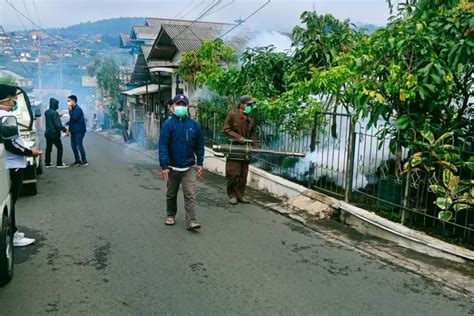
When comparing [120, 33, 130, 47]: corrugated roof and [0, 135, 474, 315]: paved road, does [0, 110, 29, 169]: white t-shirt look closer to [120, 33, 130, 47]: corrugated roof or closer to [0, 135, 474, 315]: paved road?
[0, 135, 474, 315]: paved road

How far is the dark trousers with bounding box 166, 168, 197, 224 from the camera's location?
6.52m

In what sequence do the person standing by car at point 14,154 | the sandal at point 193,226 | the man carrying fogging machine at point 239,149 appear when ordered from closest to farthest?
the person standing by car at point 14,154, the sandal at point 193,226, the man carrying fogging machine at point 239,149

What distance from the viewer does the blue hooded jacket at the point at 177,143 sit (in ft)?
21.4

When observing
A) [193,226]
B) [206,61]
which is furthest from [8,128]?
[206,61]

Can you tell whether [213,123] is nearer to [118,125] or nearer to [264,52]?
[264,52]

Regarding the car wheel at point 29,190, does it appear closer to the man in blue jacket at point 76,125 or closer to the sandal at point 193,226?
the sandal at point 193,226

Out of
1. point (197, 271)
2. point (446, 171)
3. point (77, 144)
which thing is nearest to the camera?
point (197, 271)

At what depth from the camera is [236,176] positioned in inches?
325

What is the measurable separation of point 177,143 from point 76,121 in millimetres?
6692

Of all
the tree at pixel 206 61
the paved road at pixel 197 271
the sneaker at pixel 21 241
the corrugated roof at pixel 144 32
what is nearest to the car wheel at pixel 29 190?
the paved road at pixel 197 271

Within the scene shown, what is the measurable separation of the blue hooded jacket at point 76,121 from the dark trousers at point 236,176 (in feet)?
18.5

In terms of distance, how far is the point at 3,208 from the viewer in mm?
4434

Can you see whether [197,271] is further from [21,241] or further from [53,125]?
[53,125]

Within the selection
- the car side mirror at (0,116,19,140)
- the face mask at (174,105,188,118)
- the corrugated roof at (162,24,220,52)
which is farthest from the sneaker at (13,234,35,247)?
the corrugated roof at (162,24,220,52)
